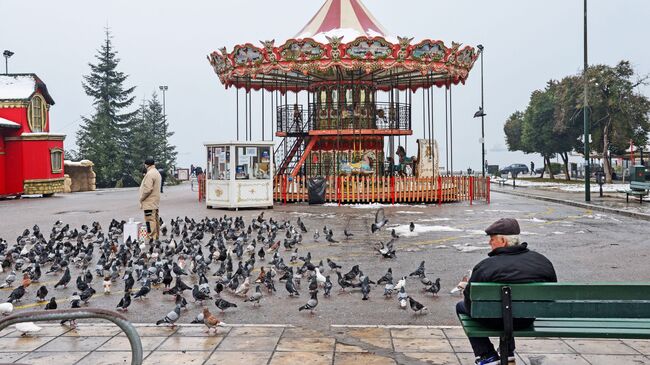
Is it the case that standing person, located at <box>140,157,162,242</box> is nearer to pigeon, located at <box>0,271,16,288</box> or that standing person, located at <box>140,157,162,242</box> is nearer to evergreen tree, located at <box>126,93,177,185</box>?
pigeon, located at <box>0,271,16,288</box>

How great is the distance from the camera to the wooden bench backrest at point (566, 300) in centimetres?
446

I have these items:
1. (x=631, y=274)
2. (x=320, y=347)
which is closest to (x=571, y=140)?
(x=631, y=274)

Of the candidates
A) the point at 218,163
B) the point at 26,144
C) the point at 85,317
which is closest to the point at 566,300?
the point at 85,317

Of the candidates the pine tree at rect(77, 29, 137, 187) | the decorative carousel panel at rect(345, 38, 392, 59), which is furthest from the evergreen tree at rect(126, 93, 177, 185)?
the decorative carousel panel at rect(345, 38, 392, 59)

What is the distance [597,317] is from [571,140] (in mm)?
59415

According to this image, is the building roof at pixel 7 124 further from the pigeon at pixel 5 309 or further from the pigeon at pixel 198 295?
the pigeon at pixel 198 295

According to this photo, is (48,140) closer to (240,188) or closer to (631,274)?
(240,188)

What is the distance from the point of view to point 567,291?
14.7ft

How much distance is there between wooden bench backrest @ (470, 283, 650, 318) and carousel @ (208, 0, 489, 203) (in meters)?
21.6

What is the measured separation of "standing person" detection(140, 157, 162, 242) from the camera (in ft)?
48.5

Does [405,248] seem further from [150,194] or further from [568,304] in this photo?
[568,304]

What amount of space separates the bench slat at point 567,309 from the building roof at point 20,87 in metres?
38.1

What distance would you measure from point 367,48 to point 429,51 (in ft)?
9.90

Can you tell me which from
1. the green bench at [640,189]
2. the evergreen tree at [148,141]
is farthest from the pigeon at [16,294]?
the evergreen tree at [148,141]
